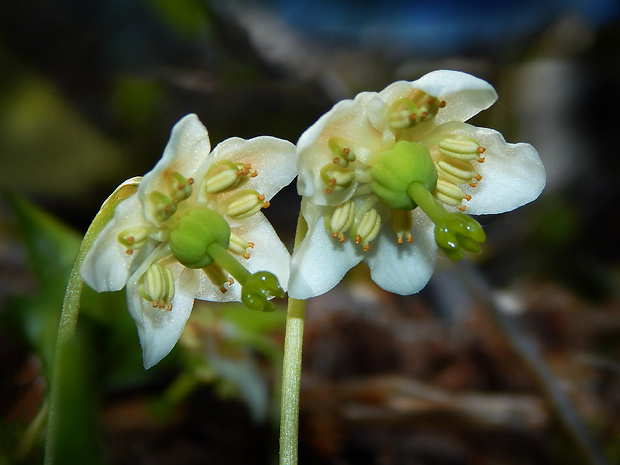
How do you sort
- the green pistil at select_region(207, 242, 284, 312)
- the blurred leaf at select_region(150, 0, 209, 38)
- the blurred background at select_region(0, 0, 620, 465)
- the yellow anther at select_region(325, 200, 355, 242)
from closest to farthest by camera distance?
1. the green pistil at select_region(207, 242, 284, 312)
2. the yellow anther at select_region(325, 200, 355, 242)
3. the blurred background at select_region(0, 0, 620, 465)
4. the blurred leaf at select_region(150, 0, 209, 38)

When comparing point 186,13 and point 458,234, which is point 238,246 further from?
point 186,13

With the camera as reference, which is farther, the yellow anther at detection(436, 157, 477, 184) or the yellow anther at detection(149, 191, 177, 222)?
the yellow anther at detection(436, 157, 477, 184)

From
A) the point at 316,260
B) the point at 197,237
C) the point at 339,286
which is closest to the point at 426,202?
the point at 316,260

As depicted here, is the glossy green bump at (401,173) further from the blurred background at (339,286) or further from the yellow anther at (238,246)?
the blurred background at (339,286)

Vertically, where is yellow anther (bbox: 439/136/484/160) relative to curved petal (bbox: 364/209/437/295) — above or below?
above

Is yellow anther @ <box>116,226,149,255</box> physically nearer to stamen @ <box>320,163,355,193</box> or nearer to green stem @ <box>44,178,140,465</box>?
→ green stem @ <box>44,178,140,465</box>

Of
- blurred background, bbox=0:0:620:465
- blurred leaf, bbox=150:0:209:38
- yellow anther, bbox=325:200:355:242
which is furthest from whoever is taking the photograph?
blurred leaf, bbox=150:0:209:38

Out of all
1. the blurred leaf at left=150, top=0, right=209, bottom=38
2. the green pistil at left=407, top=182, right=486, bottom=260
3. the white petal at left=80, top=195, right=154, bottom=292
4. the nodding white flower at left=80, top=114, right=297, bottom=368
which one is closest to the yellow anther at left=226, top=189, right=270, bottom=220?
the nodding white flower at left=80, top=114, right=297, bottom=368
